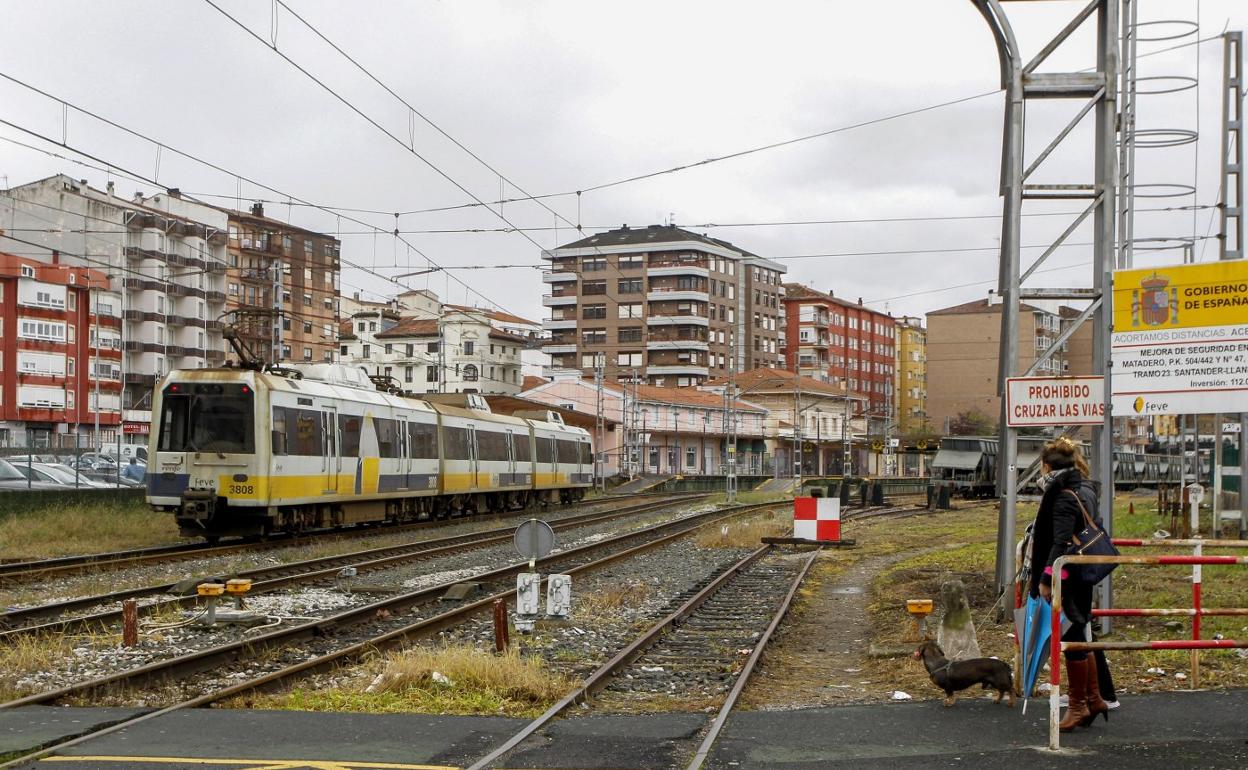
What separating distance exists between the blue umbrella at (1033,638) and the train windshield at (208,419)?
55.4ft

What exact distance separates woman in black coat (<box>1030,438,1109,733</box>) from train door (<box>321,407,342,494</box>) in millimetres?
19220

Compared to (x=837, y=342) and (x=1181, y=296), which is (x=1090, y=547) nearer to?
(x=1181, y=296)

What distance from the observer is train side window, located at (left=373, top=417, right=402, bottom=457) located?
2878 centimetres

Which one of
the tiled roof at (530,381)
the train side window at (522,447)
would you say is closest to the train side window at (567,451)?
the train side window at (522,447)

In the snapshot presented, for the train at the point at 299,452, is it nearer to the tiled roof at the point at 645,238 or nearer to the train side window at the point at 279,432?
the train side window at the point at 279,432

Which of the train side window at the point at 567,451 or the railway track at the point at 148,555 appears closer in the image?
the railway track at the point at 148,555

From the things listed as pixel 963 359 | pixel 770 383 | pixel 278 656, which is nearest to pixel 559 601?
pixel 278 656

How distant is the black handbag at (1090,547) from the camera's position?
26.0 feet

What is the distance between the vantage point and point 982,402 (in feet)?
380

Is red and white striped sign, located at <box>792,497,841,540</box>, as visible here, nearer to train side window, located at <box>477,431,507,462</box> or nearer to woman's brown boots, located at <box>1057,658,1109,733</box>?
train side window, located at <box>477,431,507,462</box>

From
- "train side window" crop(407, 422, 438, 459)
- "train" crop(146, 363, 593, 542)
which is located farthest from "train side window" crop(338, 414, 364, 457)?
"train side window" crop(407, 422, 438, 459)

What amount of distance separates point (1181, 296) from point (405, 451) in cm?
2169

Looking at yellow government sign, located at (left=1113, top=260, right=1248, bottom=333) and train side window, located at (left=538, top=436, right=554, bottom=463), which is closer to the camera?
yellow government sign, located at (left=1113, top=260, right=1248, bottom=333)

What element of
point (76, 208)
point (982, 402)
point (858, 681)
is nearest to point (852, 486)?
point (858, 681)
